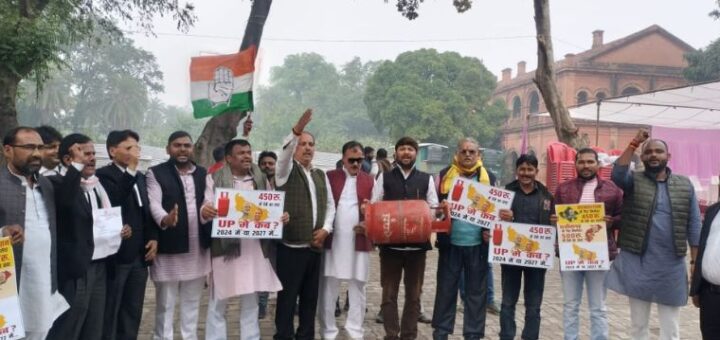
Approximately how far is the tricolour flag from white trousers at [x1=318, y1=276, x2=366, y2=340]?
328cm

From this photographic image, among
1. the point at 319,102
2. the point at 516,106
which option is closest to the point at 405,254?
the point at 516,106

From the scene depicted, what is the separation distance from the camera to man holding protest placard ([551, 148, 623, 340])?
4.91 metres

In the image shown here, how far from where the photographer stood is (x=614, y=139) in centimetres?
3359

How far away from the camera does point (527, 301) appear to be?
5020 mm

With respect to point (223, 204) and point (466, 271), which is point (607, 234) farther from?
point (223, 204)

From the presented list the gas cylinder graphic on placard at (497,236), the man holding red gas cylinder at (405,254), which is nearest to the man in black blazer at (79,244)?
the man holding red gas cylinder at (405,254)

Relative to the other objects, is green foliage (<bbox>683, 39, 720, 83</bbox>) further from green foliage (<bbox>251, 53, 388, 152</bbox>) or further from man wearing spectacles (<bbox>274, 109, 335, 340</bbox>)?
green foliage (<bbox>251, 53, 388, 152</bbox>)

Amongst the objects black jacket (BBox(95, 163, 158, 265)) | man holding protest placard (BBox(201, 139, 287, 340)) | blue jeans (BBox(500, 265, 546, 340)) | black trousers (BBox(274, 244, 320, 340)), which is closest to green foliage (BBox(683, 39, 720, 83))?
blue jeans (BBox(500, 265, 546, 340))

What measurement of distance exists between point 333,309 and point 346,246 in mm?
615

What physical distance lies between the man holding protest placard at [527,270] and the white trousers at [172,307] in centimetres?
277

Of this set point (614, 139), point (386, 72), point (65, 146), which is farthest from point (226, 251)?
point (386, 72)

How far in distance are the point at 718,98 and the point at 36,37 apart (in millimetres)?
14153

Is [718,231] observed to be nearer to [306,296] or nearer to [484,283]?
[484,283]

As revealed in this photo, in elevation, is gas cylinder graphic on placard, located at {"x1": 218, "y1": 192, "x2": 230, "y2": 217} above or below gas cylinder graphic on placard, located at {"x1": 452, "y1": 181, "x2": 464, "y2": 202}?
below
